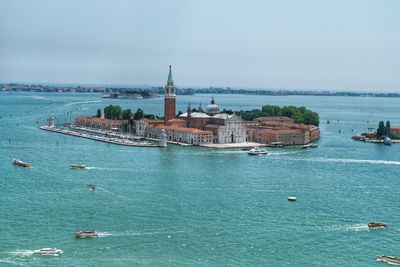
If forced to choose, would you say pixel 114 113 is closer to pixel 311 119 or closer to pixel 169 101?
pixel 169 101

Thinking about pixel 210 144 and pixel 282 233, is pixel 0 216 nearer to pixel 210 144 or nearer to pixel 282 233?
pixel 282 233

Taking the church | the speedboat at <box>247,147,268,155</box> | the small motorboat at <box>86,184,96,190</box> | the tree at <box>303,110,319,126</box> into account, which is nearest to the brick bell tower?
the church

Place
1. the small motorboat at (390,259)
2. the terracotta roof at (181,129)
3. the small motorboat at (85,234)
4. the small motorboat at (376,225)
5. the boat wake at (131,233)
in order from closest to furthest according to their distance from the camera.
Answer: the small motorboat at (390,259), the small motorboat at (85,234), the boat wake at (131,233), the small motorboat at (376,225), the terracotta roof at (181,129)

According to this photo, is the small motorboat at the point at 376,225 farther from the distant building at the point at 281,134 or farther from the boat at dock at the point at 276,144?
the distant building at the point at 281,134

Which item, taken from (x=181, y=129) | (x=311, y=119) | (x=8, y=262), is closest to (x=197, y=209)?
(x=8, y=262)

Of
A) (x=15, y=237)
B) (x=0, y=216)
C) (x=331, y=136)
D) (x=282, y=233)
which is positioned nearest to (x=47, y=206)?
(x=0, y=216)

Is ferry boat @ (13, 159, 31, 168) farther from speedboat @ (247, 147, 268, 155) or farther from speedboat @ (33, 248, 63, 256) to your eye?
speedboat @ (33, 248, 63, 256)

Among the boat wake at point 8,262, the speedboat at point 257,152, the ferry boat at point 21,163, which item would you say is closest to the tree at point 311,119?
the speedboat at point 257,152
